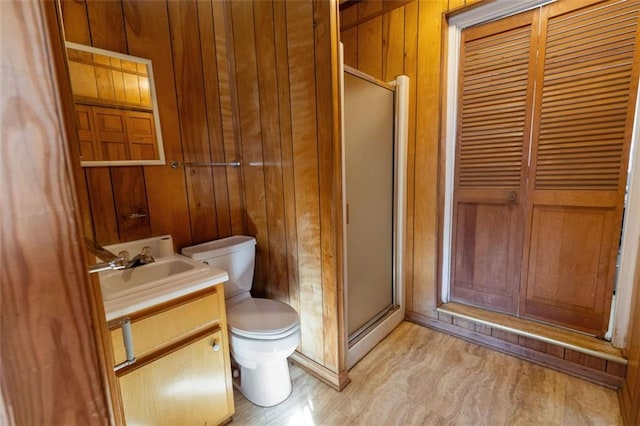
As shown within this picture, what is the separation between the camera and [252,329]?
1407 millimetres

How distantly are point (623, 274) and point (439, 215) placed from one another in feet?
3.31

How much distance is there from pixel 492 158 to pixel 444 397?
4.99 ft

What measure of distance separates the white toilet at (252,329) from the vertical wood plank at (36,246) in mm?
1103

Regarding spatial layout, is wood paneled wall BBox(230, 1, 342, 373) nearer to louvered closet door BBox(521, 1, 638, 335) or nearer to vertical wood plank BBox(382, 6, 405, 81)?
vertical wood plank BBox(382, 6, 405, 81)

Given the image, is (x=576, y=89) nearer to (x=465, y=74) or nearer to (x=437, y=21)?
(x=465, y=74)

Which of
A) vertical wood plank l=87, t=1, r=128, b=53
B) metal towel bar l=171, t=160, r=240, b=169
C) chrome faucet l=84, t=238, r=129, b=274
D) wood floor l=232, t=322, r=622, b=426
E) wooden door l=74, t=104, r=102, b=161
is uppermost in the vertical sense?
vertical wood plank l=87, t=1, r=128, b=53

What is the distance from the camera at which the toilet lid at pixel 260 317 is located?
4.64ft

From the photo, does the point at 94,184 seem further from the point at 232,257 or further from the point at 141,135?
the point at 232,257

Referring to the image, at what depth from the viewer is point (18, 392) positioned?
1.05ft

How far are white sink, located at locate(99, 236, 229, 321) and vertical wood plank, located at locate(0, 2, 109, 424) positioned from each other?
73 cm

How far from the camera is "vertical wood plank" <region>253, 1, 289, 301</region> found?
1610mm

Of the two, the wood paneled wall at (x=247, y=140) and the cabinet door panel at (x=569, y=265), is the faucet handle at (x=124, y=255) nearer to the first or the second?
the wood paneled wall at (x=247, y=140)

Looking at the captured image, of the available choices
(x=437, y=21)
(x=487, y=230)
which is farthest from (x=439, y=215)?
(x=437, y=21)

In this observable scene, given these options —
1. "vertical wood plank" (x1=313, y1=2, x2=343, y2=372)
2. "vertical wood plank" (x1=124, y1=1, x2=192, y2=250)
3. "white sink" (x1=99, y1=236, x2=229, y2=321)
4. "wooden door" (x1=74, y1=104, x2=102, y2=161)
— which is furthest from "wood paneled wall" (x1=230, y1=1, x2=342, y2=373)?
"wooden door" (x1=74, y1=104, x2=102, y2=161)
